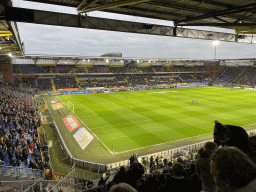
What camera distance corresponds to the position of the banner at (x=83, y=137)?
60.7 ft

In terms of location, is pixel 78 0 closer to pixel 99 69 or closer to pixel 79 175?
pixel 79 175

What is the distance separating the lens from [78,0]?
8.58m

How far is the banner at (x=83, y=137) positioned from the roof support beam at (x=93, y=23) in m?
11.9

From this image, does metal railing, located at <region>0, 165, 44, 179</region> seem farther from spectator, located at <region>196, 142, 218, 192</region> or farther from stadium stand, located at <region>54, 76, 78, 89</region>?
stadium stand, located at <region>54, 76, 78, 89</region>

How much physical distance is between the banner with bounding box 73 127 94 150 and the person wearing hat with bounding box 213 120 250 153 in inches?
623

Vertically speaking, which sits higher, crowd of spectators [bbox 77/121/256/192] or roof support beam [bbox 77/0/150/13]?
roof support beam [bbox 77/0/150/13]

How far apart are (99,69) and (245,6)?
63.2 metres

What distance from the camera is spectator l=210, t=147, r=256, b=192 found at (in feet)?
4.47

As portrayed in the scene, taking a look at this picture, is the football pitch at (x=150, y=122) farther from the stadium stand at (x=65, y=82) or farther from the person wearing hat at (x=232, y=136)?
the stadium stand at (x=65, y=82)

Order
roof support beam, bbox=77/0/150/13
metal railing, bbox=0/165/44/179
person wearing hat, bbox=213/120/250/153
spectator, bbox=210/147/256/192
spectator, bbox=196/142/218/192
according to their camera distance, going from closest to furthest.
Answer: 1. spectator, bbox=210/147/256/192
2. person wearing hat, bbox=213/120/250/153
3. spectator, bbox=196/142/218/192
4. roof support beam, bbox=77/0/150/13
5. metal railing, bbox=0/165/44/179

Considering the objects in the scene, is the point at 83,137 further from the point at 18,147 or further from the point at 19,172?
the point at 19,172

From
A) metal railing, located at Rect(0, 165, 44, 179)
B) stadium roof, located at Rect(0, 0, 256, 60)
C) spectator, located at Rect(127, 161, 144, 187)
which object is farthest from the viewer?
metal railing, located at Rect(0, 165, 44, 179)

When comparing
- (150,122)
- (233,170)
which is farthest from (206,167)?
(150,122)

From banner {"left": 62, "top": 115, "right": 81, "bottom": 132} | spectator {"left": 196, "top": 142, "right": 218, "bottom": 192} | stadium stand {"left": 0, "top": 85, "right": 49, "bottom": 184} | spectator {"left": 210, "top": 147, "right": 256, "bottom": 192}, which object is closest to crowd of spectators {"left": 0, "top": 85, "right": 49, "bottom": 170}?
stadium stand {"left": 0, "top": 85, "right": 49, "bottom": 184}
